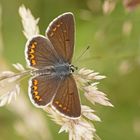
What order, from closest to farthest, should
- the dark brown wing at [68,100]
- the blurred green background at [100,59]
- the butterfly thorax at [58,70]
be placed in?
the dark brown wing at [68,100]
the butterfly thorax at [58,70]
the blurred green background at [100,59]

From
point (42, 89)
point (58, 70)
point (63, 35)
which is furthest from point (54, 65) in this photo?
point (42, 89)

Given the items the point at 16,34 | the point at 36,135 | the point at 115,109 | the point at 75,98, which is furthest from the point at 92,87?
the point at 16,34

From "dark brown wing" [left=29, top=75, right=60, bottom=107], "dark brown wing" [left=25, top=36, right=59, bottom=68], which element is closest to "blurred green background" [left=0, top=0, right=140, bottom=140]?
"dark brown wing" [left=25, top=36, right=59, bottom=68]

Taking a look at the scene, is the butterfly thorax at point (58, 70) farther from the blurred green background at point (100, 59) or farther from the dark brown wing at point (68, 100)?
the blurred green background at point (100, 59)

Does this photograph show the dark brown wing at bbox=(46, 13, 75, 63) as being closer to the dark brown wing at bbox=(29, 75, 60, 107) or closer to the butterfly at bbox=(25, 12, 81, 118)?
the butterfly at bbox=(25, 12, 81, 118)

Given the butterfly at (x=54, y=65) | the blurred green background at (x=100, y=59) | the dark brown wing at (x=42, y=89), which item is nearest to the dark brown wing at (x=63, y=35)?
the butterfly at (x=54, y=65)

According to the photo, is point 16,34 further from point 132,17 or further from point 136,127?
point 136,127

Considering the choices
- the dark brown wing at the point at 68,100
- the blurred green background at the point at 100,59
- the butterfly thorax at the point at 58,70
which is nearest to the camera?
the dark brown wing at the point at 68,100
